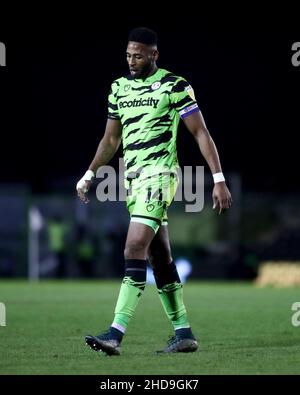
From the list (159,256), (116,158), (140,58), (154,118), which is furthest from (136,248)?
(116,158)

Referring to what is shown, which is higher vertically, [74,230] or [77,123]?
[77,123]

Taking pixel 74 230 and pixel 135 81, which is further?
pixel 74 230

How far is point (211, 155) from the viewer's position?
7.95m

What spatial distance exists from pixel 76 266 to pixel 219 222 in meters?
3.88

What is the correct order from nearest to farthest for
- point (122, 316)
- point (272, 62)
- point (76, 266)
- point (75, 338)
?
point (122, 316) → point (75, 338) → point (76, 266) → point (272, 62)

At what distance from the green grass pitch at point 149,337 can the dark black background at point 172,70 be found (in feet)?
42.0

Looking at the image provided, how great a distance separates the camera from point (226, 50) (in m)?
29.0

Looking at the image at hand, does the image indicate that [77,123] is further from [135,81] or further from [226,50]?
[135,81]

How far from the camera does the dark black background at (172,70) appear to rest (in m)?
27.5

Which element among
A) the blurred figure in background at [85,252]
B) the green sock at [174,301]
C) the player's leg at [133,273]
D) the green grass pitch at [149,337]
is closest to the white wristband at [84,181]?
the player's leg at [133,273]

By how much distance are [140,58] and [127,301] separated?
1950 millimetres

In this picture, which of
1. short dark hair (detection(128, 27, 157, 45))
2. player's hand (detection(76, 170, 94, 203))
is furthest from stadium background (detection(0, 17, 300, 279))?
short dark hair (detection(128, 27, 157, 45))
